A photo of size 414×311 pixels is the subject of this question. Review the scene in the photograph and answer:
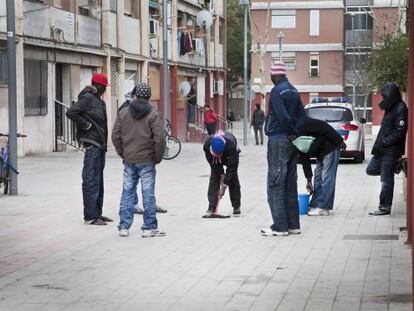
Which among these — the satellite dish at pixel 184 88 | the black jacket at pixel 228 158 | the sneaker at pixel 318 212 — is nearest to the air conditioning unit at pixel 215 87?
the satellite dish at pixel 184 88

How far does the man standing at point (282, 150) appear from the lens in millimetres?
10891

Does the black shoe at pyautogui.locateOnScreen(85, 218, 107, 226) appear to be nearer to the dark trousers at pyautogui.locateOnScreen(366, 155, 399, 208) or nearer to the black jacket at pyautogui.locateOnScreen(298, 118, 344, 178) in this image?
the black jacket at pyautogui.locateOnScreen(298, 118, 344, 178)

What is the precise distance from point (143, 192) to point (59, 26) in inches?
783

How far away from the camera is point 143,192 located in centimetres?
1112

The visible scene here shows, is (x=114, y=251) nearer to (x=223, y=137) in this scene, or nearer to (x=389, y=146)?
(x=223, y=137)

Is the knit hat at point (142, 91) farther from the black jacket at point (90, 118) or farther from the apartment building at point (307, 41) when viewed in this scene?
the apartment building at point (307, 41)

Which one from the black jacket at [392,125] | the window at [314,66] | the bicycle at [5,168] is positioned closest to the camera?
the black jacket at [392,125]

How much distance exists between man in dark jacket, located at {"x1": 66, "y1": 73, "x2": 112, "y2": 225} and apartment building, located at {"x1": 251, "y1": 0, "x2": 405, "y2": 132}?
175ft

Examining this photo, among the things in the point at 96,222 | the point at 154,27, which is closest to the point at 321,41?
the point at 154,27

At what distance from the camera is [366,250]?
1002cm

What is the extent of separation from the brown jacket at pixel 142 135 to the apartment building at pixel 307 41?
54.8m

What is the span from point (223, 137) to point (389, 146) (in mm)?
2229

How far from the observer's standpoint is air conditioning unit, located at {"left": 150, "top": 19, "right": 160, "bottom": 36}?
131 feet

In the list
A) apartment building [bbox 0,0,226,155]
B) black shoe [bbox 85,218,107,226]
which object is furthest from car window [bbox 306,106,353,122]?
black shoe [bbox 85,218,107,226]
